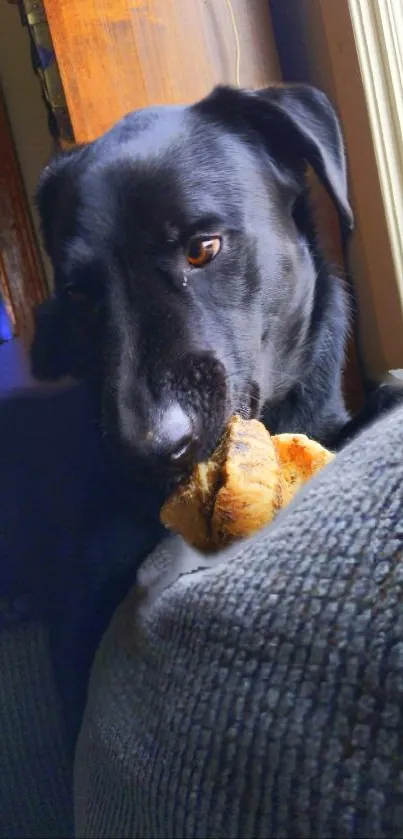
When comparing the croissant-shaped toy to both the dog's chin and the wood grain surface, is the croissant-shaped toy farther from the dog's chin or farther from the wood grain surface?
the wood grain surface

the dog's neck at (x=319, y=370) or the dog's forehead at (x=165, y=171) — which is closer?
the dog's forehead at (x=165, y=171)

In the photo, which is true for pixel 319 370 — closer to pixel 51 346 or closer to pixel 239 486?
pixel 51 346

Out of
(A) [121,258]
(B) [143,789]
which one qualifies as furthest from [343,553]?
(A) [121,258]

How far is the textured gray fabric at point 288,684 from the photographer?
301 mm

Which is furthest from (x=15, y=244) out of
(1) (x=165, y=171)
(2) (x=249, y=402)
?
(2) (x=249, y=402)

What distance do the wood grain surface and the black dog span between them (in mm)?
158

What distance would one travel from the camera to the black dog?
2.44 feet

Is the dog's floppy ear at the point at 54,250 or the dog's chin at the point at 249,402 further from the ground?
the dog's floppy ear at the point at 54,250

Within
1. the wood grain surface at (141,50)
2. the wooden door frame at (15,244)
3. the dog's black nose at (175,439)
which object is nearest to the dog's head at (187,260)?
the dog's black nose at (175,439)

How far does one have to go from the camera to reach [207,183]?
86 centimetres

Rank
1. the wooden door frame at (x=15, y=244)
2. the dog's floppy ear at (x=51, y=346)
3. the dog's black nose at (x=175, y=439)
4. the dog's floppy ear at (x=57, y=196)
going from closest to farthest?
the dog's black nose at (x=175, y=439), the dog's floppy ear at (x=57, y=196), the dog's floppy ear at (x=51, y=346), the wooden door frame at (x=15, y=244)

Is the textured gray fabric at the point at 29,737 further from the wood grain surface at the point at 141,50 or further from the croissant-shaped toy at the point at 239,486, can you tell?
the wood grain surface at the point at 141,50

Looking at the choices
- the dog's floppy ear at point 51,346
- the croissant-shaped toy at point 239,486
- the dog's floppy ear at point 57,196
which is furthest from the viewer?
the dog's floppy ear at point 51,346

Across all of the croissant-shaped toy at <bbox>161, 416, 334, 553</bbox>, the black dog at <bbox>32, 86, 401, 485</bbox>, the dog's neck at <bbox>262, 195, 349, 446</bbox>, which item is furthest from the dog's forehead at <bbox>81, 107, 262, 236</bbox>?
the croissant-shaped toy at <bbox>161, 416, 334, 553</bbox>
